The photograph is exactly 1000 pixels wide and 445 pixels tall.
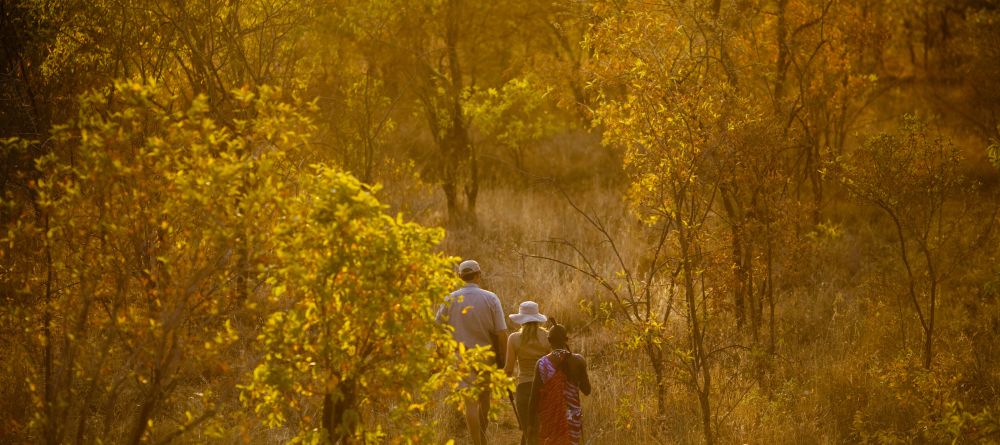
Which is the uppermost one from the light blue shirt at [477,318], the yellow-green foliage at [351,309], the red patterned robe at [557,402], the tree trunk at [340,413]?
the yellow-green foliage at [351,309]

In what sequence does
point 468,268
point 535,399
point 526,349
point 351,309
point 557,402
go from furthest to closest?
point 468,268 → point 526,349 → point 535,399 → point 557,402 → point 351,309

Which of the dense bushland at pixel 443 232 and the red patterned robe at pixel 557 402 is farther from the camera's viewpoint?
the red patterned robe at pixel 557 402

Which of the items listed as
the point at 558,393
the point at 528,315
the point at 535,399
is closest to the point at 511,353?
the point at 528,315

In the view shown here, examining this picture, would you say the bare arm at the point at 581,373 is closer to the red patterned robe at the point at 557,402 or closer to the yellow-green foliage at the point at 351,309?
the red patterned robe at the point at 557,402

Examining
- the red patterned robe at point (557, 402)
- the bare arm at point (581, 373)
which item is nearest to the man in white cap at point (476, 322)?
the red patterned robe at point (557, 402)

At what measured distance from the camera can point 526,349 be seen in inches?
332

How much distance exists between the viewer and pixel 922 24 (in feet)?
96.6

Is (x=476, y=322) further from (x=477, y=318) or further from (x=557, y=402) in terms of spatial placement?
(x=557, y=402)

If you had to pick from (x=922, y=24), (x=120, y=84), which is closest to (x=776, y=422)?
(x=120, y=84)

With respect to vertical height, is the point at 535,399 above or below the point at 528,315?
below

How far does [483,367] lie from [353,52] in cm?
1505

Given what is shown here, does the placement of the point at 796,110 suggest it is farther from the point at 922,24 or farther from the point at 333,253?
the point at 922,24

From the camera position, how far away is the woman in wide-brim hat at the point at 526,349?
8.41 m

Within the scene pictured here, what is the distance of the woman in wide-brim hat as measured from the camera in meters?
8.41
